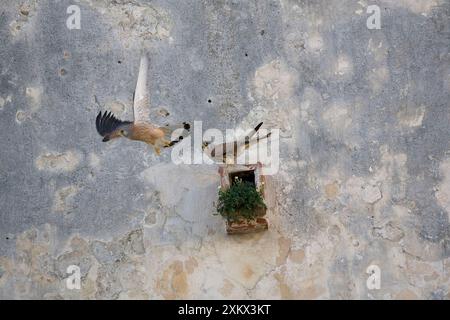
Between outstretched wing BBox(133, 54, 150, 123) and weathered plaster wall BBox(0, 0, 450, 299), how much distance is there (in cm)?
6

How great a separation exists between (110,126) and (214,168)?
81 cm

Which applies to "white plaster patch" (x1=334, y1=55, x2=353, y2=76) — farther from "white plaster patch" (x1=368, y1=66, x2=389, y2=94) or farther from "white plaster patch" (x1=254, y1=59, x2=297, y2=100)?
"white plaster patch" (x1=254, y1=59, x2=297, y2=100)

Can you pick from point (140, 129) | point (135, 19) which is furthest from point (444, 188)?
point (135, 19)

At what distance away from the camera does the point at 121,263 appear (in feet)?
23.1

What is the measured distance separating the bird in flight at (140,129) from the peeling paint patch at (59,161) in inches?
9.9

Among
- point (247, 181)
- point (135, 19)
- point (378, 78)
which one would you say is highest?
point (135, 19)

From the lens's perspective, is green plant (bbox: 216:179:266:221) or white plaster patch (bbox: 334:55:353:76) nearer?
green plant (bbox: 216:179:266:221)

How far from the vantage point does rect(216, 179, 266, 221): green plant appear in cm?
679

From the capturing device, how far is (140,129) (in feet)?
24.0

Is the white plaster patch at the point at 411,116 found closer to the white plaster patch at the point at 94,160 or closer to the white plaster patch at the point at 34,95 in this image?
the white plaster patch at the point at 94,160

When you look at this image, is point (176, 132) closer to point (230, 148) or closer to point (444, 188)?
point (230, 148)

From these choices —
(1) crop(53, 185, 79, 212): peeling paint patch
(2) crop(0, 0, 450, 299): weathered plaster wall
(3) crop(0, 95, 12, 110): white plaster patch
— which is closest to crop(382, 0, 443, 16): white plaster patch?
(2) crop(0, 0, 450, 299): weathered plaster wall

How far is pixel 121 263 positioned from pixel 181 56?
1.57 metres

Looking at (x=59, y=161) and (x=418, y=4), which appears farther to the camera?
(x=418, y=4)
